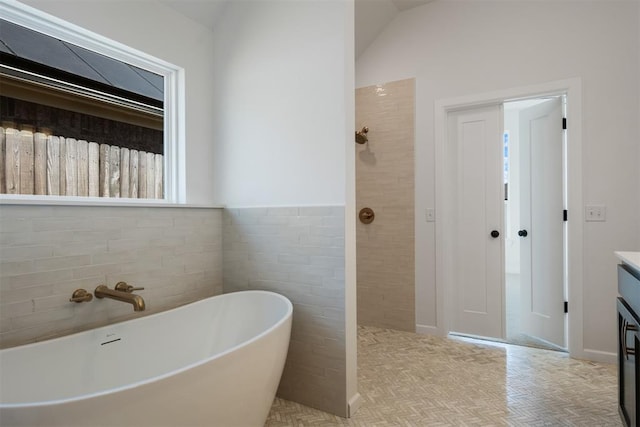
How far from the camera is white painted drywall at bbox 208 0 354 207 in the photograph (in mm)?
1828

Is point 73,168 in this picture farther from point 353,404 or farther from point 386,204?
point 386,204

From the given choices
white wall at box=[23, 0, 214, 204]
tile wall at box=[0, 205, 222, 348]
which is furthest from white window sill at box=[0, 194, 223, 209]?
white wall at box=[23, 0, 214, 204]

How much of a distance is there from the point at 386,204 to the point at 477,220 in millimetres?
804

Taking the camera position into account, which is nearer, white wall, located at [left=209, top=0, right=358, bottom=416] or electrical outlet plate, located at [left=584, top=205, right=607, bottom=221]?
white wall, located at [left=209, top=0, right=358, bottom=416]

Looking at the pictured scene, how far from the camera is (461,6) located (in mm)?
2830

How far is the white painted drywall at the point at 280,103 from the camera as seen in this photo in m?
1.83

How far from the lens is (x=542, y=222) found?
2.84m

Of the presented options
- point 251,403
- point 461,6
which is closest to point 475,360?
point 251,403

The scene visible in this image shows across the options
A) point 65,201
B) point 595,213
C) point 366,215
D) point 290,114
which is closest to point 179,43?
point 290,114

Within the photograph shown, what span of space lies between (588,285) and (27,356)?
3288mm

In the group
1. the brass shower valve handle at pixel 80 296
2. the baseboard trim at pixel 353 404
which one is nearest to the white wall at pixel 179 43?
the brass shower valve handle at pixel 80 296

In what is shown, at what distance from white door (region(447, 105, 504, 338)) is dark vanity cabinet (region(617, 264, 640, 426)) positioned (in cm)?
134

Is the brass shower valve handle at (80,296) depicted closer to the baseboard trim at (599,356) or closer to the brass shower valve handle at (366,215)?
the brass shower valve handle at (366,215)

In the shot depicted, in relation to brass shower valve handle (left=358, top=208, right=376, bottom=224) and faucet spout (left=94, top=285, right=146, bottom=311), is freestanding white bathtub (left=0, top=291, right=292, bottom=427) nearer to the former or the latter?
faucet spout (left=94, top=285, right=146, bottom=311)
